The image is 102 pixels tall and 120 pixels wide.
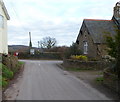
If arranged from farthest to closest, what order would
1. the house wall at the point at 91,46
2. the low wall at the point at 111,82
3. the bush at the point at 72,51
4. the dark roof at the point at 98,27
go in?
the dark roof at the point at 98,27 < the bush at the point at 72,51 < the house wall at the point at 91,46 < the low wall at the point at 111,82

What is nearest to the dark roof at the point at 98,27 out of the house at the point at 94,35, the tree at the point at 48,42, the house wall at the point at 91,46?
the house at the point at 94,35

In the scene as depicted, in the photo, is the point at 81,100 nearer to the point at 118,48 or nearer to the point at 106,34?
the point at 118,48

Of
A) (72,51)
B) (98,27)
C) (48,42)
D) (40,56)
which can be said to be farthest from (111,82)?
(48,42)

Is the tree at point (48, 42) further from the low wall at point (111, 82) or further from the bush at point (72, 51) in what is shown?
the low wall at point (111, 82)

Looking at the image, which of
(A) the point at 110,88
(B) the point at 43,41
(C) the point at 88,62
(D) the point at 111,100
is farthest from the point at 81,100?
(B) the point at 43,41

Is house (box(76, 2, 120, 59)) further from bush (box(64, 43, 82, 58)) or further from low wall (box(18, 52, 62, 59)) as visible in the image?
low wall (box(18, 52, 62, 59))

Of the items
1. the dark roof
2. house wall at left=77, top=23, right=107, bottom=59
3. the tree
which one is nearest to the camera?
house wall at left=77, top=23, right=107, bottom=59

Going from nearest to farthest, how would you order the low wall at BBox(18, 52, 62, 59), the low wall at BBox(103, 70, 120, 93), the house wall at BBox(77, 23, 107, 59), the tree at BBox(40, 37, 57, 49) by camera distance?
1. the low wall at BBox(103, 70, 120, 93)
2. the house wall at BBox(77, 23, 107, 59)
3. the low wall at BBox(18, 52, 62, 59)
4. the tree at BBox(40, 37, 57, 49)

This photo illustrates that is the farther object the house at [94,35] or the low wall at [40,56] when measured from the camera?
the low wall at [40,56]

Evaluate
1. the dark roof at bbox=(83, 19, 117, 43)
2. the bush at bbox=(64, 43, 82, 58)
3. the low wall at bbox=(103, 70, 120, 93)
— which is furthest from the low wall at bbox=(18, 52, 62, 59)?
the low wall at bbox=(103, 70, 120, 93)

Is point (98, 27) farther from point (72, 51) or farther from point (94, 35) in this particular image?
point (72, 51)

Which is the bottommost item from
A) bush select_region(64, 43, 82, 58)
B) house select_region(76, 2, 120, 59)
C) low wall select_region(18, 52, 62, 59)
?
low wall select_region(18, 52, 62, 59)

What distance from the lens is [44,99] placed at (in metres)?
8.59

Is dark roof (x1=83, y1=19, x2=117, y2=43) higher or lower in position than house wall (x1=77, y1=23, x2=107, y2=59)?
higher
